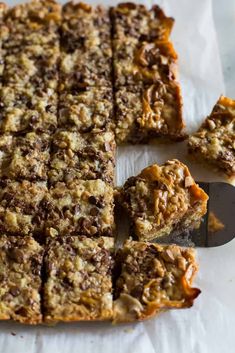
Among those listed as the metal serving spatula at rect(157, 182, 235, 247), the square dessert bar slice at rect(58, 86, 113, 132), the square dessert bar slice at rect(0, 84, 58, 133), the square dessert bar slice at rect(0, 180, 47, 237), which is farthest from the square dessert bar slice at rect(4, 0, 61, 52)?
the metal serving spatula at rect(157, 182, 235, 247)


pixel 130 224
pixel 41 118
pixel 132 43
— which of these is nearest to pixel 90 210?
pixel 130 224

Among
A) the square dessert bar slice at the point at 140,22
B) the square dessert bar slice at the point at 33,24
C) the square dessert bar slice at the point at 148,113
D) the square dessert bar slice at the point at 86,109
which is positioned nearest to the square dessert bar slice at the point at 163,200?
the square dessert bar slice at the point at 148,113

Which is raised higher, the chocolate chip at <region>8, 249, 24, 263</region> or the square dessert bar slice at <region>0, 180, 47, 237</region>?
the square dessert bar slice at <region>0, 180, 47, 237</region>

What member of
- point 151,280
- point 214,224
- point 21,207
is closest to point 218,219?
point 214,224

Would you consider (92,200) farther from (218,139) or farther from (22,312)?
(218,139)

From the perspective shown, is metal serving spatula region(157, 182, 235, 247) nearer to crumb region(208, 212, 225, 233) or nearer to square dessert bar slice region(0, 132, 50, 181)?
crumb region(208, 212, 225, 233)

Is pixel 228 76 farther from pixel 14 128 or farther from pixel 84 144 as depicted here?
pixel 14 128
